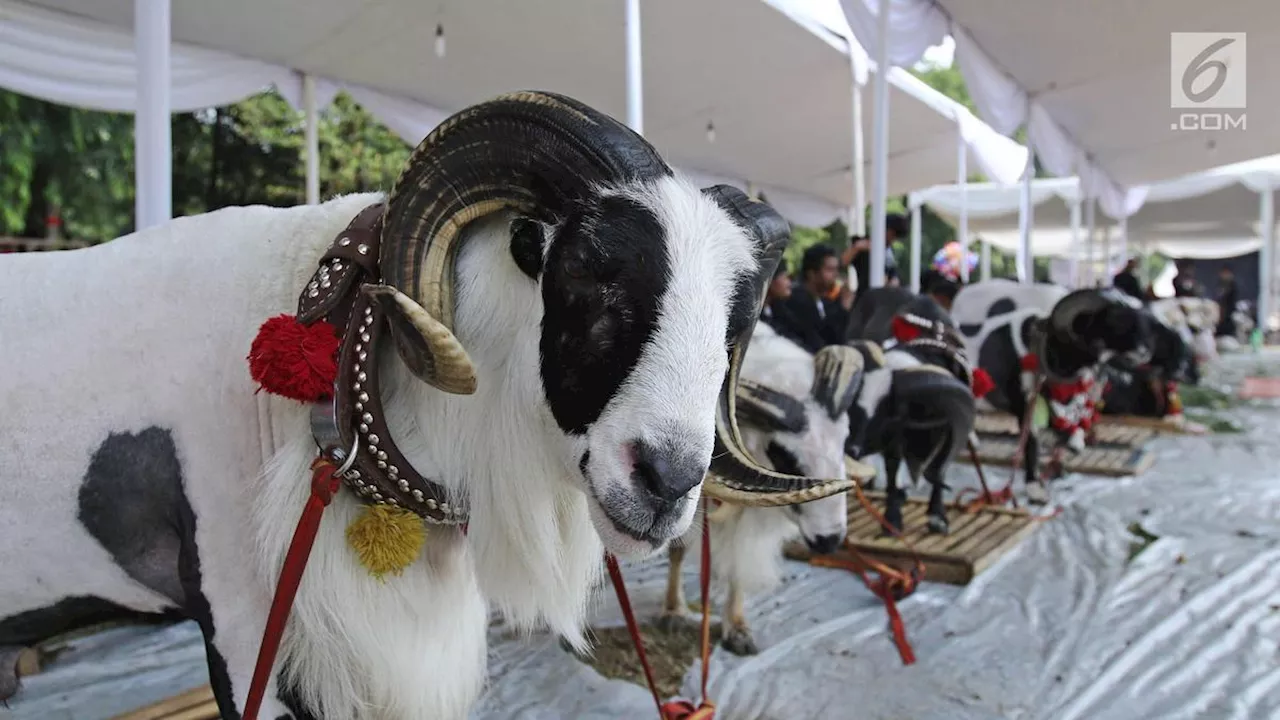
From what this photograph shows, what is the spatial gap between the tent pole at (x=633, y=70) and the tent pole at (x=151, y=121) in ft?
6.39

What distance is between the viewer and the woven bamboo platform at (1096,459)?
7.07 m

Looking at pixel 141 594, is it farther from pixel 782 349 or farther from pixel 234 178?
pixel 234 178

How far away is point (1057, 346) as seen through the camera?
623 cm

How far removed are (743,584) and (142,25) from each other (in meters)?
3.13

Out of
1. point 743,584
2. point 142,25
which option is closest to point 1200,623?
point 743,584

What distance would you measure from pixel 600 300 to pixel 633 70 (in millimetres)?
3064

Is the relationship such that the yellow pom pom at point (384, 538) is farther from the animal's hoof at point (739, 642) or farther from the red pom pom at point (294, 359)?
the animal's hoof at point (739, 642)

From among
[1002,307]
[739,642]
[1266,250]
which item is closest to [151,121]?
[739,642]

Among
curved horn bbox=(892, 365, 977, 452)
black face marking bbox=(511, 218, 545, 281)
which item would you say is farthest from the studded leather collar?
curved horn bbox=(892, 365, 977, 452)

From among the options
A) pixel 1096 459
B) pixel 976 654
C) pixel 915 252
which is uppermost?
pixel 915 252

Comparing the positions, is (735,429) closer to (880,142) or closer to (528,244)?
(528,244)

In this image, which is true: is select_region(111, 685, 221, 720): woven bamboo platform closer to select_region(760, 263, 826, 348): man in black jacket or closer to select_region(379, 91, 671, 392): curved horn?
select_region(379, 91, 671, 392): curved horn

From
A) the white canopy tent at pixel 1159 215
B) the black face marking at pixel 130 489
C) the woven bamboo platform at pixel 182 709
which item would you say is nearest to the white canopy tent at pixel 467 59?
the woven bamboo platform at pixel 182 709

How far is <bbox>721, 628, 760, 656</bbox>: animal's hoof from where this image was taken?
356 centimetres
